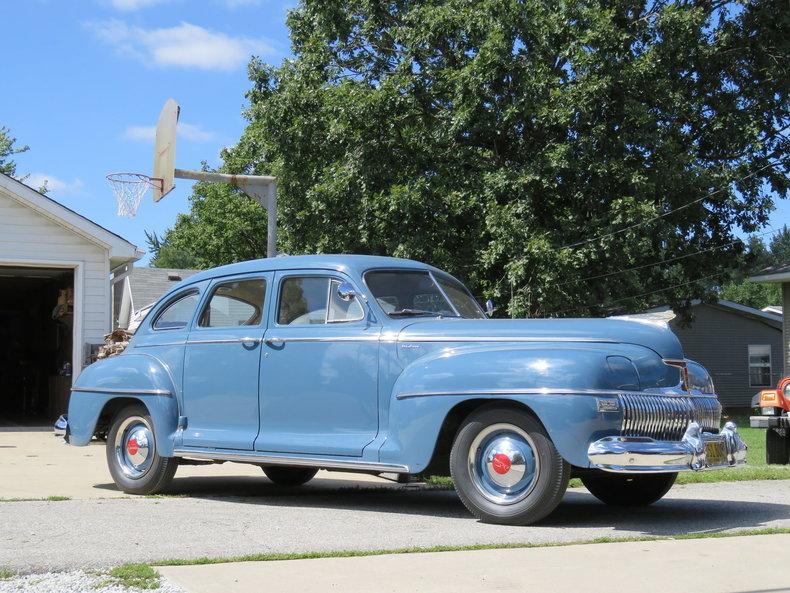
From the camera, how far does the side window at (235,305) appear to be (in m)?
8.91

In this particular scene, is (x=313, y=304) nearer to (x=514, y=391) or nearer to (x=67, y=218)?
(x=514, y=391)

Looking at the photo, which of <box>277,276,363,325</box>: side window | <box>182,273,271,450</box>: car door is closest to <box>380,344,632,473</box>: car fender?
<box>277,276,363,325</box>: side window

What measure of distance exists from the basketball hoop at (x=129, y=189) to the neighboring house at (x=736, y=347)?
2670cm

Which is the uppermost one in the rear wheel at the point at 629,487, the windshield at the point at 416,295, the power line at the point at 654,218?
the power line at the point at 654,218

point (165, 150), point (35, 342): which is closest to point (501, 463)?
point (165, 150)

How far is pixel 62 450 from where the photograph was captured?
47.8 feet

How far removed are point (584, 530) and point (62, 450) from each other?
378 inches

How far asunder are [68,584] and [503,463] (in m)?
3.13

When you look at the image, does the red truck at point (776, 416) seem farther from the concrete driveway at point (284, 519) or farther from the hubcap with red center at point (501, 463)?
the hubcap with red center at point (501, 463)

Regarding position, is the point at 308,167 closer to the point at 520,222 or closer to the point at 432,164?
the point at 432,164

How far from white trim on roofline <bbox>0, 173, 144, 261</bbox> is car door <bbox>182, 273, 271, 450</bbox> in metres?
10.6

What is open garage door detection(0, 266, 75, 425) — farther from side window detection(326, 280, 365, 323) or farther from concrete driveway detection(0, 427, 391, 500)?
side window detection(326, 280, 365, 323)

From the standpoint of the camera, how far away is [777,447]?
13.0 meters

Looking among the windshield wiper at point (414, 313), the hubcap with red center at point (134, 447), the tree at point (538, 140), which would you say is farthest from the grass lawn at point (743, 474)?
the tree at point (538, 140)
